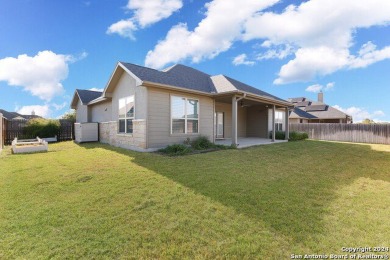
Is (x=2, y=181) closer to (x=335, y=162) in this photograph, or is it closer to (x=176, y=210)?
(x=176, y=210)

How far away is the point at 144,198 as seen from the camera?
385cm

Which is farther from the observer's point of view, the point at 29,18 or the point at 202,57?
the point at 202,57

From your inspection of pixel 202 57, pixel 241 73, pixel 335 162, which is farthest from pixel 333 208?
pixel 241 73

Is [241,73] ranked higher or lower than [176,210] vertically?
higher

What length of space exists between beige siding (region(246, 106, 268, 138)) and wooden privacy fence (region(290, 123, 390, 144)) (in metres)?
7.26

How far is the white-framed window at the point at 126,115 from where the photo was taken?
33.5 feet

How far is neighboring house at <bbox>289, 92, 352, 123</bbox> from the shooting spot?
27766mm

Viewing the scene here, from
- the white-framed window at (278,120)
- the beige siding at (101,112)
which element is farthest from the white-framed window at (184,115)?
the white-framed window at (278,120)

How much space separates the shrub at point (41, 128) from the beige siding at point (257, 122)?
1607cm

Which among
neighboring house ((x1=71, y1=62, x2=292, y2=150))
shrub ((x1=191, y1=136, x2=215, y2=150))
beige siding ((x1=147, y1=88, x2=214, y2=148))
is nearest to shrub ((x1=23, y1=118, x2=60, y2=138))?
neighboring house ((x1=71, y1=62, x2=292, y2=150))

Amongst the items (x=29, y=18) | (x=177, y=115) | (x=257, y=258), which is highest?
(x=29, y=18)

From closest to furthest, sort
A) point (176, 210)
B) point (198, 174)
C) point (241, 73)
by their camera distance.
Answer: point (176, 210), point (198, 174), point (241, 73)

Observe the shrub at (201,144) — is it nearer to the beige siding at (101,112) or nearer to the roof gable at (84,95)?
the beige siding at (101,112)

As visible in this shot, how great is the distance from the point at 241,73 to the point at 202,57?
5.22m
